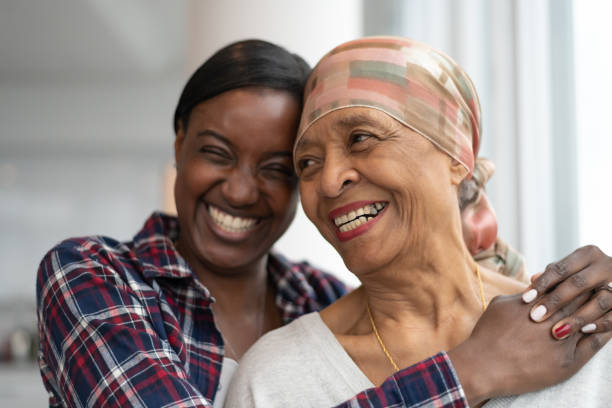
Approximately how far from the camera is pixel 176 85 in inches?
254

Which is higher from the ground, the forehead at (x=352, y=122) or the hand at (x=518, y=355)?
Answer: the forehead at (x=352, y=122)

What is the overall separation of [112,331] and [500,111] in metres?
1.51

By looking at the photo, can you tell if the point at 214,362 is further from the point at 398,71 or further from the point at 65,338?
the point at 398,71

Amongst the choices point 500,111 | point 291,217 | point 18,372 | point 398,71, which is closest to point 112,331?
point 291,217

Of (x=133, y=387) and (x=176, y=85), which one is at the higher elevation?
(x=176, y=85)

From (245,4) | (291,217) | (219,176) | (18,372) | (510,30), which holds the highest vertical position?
(245,4)

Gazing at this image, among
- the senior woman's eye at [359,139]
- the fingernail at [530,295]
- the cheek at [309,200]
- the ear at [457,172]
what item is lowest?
the fingernail at [530,295]

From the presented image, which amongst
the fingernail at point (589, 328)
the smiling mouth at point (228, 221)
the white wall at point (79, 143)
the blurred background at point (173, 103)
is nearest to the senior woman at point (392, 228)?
the fingernail at point (589, 328)

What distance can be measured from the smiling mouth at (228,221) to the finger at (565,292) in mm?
786

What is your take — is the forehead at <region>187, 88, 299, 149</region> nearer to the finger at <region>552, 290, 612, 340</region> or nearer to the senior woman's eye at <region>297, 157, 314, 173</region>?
the senior woman's eye at <region>297, 157, 314, 173</region>

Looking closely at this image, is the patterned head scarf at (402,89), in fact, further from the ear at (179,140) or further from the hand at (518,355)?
the ear at (179,140)

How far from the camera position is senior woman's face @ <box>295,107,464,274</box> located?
1.24m

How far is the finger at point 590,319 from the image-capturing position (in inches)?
44.9

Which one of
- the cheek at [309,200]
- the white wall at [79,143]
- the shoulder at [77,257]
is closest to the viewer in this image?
the cheek at [309,200]
